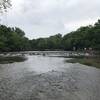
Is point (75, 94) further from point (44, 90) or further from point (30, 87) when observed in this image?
point (30, 87)

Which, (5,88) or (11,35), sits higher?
(11,35)

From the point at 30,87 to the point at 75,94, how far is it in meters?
3.75

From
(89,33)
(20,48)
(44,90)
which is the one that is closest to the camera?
(44,90)

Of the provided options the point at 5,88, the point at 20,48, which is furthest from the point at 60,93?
the point at 20,48

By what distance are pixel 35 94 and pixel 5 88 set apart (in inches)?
124

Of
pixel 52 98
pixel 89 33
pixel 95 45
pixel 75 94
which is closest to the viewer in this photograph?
pixel 52 98

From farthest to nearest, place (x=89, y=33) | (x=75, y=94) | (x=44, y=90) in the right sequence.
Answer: (x=89, y=33), (x=44, y=90), (x=75, y=94)

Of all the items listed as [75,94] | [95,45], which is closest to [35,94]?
[75,94]

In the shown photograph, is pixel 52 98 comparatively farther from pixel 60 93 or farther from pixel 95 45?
pixel 95 45

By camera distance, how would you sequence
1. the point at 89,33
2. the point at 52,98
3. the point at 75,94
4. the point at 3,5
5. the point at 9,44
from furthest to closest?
1. the point at 9,44
2. the point at 89,33
3. the point at 3,5
4. the point at 75,94
5. the point at 52,98

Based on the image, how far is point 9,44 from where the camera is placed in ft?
494

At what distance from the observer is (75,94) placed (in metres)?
17.5

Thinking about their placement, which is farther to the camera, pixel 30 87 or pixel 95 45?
pixel 95 45

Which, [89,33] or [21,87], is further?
[89,33]
